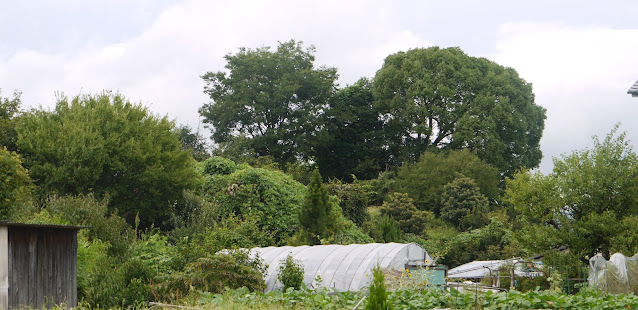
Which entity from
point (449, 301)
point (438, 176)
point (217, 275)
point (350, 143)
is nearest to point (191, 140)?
point (350, 143)

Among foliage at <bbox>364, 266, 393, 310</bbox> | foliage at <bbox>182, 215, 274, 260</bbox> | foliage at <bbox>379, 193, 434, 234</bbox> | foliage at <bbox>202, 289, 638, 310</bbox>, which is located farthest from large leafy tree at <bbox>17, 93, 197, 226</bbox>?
foliage at <bbox>364, 266, 393, 310</bbox>

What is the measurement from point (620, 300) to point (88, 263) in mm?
10051

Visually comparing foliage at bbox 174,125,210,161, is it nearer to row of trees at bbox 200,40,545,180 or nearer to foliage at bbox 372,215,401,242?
row of trees at bbox 200,40,545,180

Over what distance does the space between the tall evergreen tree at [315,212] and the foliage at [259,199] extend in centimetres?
291

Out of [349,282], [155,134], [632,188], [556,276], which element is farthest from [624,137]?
[155,134]

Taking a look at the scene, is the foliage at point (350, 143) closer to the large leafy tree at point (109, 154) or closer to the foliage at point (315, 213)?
the large leafy tree at point (109, 154)

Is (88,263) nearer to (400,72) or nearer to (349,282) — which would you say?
(349,282)

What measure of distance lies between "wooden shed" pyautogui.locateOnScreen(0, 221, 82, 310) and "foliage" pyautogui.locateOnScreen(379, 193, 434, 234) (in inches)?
819

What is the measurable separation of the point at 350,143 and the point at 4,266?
3262 centimetres

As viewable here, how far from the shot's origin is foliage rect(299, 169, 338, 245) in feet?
73.3

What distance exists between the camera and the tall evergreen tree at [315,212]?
22.3 m

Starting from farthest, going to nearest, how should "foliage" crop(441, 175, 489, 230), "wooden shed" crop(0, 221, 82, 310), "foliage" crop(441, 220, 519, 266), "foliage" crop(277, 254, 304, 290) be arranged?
"foliage" crop(441, 175, 489, 230)
"foliage" crop(441, 220, 519, 266)
"foliage" crop(277, 254, 304, 290)
"wooden shed" crop(0, 221, 82, 310)

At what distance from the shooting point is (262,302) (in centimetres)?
1066

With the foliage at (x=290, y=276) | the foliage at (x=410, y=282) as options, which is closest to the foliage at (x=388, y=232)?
the foliage at (x=290, y=276)
